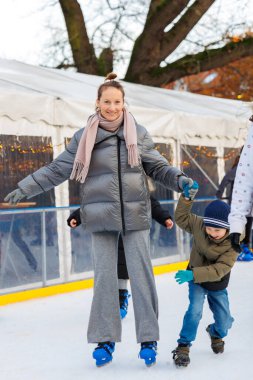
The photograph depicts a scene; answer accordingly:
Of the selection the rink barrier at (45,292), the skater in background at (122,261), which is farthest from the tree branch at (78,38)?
the skater in background at (122,261)

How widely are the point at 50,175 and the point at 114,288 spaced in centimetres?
70

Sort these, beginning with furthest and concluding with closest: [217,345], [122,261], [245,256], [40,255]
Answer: [245,256]
[40,255]
[122,261]
[217,345]

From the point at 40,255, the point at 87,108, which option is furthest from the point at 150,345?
the point at 87,108

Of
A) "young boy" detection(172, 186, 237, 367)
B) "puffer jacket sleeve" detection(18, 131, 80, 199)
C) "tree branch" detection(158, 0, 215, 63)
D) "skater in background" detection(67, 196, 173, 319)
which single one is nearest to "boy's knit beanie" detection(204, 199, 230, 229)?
"young boy" detection(172, 186, 237, 367)

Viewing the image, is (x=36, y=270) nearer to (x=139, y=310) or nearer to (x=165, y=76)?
(x=139, y=310)

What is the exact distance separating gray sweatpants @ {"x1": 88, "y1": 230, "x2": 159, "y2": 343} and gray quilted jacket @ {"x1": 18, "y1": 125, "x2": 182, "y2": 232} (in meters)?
0.10

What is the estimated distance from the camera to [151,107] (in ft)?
30.8

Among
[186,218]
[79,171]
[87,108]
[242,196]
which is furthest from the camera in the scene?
[87,108]

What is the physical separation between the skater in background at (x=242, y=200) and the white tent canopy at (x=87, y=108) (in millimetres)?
2131

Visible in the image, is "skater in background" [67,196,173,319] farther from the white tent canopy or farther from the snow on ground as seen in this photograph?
the white tent canopy

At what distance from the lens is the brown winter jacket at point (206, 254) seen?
3.77 metres

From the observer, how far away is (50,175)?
390cm

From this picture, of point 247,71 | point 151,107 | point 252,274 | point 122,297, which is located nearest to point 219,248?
point 122,297

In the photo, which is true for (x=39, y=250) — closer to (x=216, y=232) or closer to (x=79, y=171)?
(x=79, y=171)
